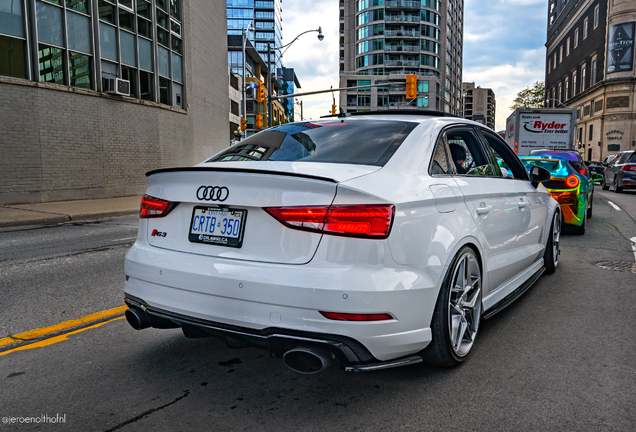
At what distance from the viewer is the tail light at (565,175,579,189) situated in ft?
29.1

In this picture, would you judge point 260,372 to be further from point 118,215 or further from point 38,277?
point 118,215

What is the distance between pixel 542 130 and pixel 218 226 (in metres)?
23.9

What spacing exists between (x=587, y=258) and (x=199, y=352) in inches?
227

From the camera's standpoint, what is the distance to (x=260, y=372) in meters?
3.13

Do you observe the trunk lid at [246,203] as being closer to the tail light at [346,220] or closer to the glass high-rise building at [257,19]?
the tail light at [346,220]

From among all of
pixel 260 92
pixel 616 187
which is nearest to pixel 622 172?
pixel 616 187

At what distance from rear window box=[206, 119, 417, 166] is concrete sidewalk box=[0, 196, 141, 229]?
973 cm

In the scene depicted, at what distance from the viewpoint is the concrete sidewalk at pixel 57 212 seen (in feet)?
37.9

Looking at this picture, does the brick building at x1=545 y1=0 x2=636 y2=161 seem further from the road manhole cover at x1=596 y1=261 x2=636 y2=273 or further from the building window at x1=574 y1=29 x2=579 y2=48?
the road manhole cover at x1=596 y1=261 x2=636 y2=273

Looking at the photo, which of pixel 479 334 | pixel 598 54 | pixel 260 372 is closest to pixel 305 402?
pixel 260 372

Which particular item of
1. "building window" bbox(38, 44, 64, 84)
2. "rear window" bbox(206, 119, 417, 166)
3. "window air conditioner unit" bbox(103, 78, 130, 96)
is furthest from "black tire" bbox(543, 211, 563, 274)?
"window air conditioner unit" bbox(103, 78, 130, 96)

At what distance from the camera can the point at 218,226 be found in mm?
2785

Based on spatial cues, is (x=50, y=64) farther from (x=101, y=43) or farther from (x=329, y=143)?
(x=329, y=143)

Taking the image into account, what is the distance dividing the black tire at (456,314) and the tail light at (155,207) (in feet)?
5.51
